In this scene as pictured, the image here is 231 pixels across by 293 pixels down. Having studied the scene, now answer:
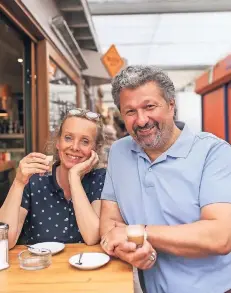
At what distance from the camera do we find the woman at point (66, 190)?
1.87 m

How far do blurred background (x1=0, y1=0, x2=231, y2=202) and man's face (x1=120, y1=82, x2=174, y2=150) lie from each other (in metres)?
0.69

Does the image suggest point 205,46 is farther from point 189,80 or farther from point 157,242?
point 157,242

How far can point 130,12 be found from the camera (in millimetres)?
4551

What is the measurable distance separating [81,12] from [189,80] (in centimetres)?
917

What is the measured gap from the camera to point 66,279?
1.30 meters

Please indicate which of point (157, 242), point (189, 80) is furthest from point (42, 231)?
point (189, 80)

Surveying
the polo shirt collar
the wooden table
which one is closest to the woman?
the wooden table

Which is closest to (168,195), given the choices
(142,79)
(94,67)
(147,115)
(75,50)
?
(147,115)

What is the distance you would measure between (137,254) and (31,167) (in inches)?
27.2

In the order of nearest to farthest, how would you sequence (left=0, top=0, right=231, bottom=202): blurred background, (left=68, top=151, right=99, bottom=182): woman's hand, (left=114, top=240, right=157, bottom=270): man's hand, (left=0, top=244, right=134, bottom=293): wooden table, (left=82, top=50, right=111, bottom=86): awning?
(left=0, top=244, right=134, bottom=293): wooden table
(left=114, top=240, right=157, bottom=270): man's hand
(left=68, top=151, right=99, bottom=182): woman's hand
(left=0, top=0, right=231, bottom=202): blurred background
(left=82, top=50, right=111, bottom=86): awning

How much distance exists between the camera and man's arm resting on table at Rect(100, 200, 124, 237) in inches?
65.4

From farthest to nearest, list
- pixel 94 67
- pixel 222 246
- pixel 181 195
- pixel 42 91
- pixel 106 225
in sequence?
pixel 94 67, pixel 42 91, pixel 106 225, pixel 181 195, pixel 222 246

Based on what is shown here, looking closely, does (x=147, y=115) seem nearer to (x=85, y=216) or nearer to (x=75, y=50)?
(x=85, y=216)

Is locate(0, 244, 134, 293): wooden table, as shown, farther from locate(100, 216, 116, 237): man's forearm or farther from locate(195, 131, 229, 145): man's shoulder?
locate(195, 131, 229, 145): man's shoulder
